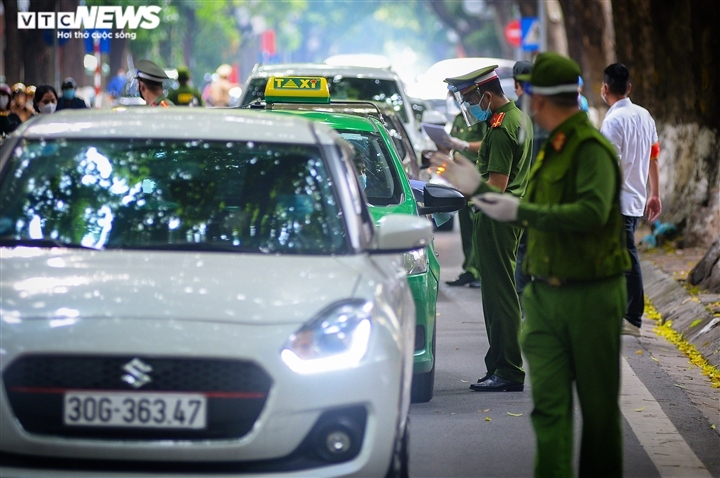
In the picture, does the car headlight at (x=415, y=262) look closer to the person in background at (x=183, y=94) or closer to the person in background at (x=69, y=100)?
the person in background at (x=69, y=100)

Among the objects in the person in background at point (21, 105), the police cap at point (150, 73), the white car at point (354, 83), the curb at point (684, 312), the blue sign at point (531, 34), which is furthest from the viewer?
the blue sign at point (531, 34)

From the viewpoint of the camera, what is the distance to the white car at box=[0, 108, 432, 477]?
4547mm

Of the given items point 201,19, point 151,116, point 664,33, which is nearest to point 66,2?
point 664,33

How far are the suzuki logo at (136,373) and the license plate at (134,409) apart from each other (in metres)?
0.04

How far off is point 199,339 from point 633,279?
6.05m

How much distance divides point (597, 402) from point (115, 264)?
6.02 feet

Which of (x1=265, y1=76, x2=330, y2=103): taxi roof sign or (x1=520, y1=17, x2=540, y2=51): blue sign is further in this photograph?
(x1=520, y1=17, x2=540, y2=51): blue sign

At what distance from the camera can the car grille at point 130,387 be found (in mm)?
4555

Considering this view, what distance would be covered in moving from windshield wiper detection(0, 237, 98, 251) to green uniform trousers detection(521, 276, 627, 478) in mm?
1727

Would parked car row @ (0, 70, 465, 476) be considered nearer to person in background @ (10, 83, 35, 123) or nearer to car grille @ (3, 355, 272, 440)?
car grille @ (3, 355, 272, 440)

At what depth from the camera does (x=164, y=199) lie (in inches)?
220

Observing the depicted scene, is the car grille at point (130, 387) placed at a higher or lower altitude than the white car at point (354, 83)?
lower

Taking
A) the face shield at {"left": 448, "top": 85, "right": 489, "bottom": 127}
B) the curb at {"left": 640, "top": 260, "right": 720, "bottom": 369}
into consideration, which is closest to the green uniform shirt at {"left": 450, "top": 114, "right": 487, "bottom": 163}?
the curb at {"left": 640, "top": 260, "right": 720, "bottom": 369}

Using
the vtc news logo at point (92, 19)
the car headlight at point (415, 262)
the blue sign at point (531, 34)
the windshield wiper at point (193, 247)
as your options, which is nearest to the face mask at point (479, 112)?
the car headlight at point (415, 262)
